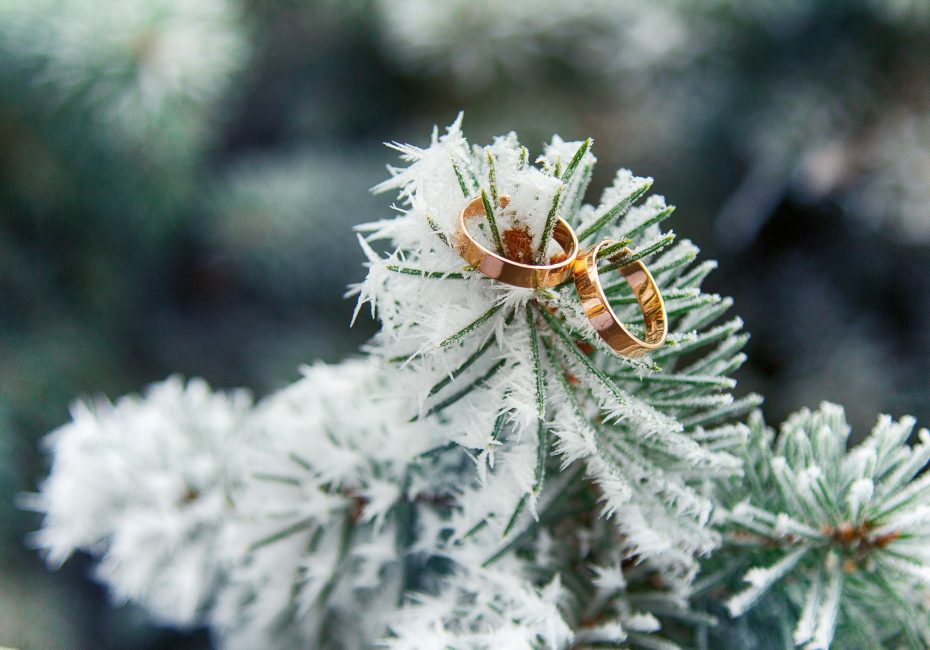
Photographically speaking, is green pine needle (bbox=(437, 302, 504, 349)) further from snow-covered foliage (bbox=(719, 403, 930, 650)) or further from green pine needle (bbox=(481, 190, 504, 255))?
snow-covered foliage (bbox=(719, 403, 930, 650))

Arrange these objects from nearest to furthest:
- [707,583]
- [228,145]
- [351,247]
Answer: [707,583], [351,247], [228,145]

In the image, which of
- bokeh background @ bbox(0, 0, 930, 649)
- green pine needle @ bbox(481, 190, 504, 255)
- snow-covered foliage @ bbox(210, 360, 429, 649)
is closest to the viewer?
green pine needle @ bbox(481, 190, 504, 255)

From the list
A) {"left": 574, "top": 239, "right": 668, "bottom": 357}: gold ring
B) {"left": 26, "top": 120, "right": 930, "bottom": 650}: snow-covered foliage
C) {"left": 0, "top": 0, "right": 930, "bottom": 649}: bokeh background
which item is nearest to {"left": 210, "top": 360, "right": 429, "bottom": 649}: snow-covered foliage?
{"left": 26, "top": 120, "right": 930, "bottom": 650}: snow-covered foliage

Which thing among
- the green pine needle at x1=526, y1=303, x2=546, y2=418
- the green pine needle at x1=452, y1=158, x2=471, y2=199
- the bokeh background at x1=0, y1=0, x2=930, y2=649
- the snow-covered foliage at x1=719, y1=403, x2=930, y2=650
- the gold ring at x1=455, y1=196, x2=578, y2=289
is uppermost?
the bokeh background at x1=0, y1=0, x2=930, y2=649

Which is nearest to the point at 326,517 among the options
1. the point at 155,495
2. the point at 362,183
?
the point at 155,495

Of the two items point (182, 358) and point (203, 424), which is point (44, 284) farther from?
point (203, 424)

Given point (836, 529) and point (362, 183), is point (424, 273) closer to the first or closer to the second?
point (836, 529)

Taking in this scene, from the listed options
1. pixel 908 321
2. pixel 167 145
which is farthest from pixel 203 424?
pixel 908 321
